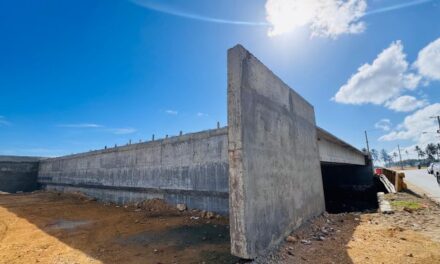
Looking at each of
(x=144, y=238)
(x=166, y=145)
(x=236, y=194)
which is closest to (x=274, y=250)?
(x=236, y=194)

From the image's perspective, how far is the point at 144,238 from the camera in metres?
6.16

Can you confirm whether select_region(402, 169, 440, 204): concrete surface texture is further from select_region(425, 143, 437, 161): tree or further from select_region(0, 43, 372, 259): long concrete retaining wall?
select_region(425, 143, 437, 161): tree

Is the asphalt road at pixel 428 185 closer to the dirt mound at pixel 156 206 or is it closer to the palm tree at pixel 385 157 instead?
the dirt mound at pixel 156 206

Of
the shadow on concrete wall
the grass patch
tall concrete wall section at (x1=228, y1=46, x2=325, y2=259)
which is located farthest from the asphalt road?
tall concrete wall section at (x1=228, y1=46, x2=325, y2=259)

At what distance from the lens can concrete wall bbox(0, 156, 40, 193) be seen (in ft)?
68.1

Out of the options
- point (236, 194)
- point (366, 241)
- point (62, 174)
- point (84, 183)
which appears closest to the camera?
point (236, 194)

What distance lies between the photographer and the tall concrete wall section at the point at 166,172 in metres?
8.32

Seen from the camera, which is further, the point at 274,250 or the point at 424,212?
the point at 424,212

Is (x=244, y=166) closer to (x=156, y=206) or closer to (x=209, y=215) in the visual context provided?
(x=209, y=215)

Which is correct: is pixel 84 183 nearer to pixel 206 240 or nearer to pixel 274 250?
pixel 206 240

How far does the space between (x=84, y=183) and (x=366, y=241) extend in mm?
15505

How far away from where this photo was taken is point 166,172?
995cm

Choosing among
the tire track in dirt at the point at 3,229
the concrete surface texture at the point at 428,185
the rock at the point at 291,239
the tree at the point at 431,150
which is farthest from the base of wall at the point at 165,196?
the tree at the point at 431,150

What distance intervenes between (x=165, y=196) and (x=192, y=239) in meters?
4.26
